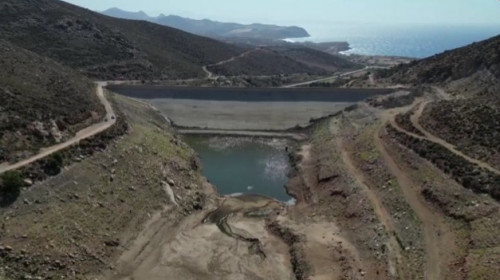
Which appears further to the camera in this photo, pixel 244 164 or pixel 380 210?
pixel 244 164

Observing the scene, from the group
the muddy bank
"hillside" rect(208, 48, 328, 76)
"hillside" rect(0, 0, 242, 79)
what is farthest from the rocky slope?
"hillside" rect(208, 48, 328, 76)

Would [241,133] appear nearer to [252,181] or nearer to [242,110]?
[242,110]

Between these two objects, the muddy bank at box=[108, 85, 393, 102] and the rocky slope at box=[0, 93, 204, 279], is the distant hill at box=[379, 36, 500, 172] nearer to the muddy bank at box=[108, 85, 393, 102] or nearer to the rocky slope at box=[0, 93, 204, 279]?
the muddy bank at box=[108, 85, 393, 102]

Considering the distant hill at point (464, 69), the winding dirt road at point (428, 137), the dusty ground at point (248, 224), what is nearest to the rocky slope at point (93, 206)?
the dusty ground at point (248, 224)

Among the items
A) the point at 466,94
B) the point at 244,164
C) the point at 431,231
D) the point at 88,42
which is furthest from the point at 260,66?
the point at 431,231

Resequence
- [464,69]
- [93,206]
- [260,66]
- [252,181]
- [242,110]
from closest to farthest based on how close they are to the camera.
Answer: [93,206] < [252,181] < [464,69] < [242,110] < [260,66]

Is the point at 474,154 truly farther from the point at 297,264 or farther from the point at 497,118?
the point at 297,264
